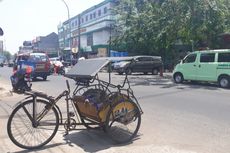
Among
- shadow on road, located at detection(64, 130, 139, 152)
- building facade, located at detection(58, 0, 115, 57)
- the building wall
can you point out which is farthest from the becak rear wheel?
the building wall

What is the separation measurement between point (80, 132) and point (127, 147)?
1443mm

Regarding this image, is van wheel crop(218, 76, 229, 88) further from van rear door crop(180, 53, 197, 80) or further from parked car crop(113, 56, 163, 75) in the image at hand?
parked car crop(113, 56, 163, 75)

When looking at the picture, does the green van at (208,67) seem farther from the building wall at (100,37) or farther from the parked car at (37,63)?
the building wall at (100,37)

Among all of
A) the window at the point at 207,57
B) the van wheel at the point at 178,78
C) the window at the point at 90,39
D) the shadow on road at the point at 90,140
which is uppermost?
the window at the point at 90,39

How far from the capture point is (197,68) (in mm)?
18016

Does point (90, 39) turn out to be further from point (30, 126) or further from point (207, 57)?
point (30, 126)

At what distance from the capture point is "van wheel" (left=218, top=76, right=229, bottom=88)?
54.3ft

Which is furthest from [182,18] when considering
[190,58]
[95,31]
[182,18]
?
[95,31]

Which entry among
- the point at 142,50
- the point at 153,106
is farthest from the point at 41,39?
the point at 153,106

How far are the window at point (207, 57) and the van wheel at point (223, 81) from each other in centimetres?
104

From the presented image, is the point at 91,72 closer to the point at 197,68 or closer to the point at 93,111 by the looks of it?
the point at 93,111

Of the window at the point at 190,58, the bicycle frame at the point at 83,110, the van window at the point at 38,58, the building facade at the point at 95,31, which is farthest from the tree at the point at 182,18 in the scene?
the building facade at the point at 95,31

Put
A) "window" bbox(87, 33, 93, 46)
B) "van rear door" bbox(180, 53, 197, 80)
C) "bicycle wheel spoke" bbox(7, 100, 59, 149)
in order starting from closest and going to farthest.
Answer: "bicycle wheel spoke" bbox(7, 100, 59, 149) < "van rear door" bbox(180, 53, 197, 80) < "window" bbox(87, 33, 93, 46)

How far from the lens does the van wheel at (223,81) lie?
16.5 m
